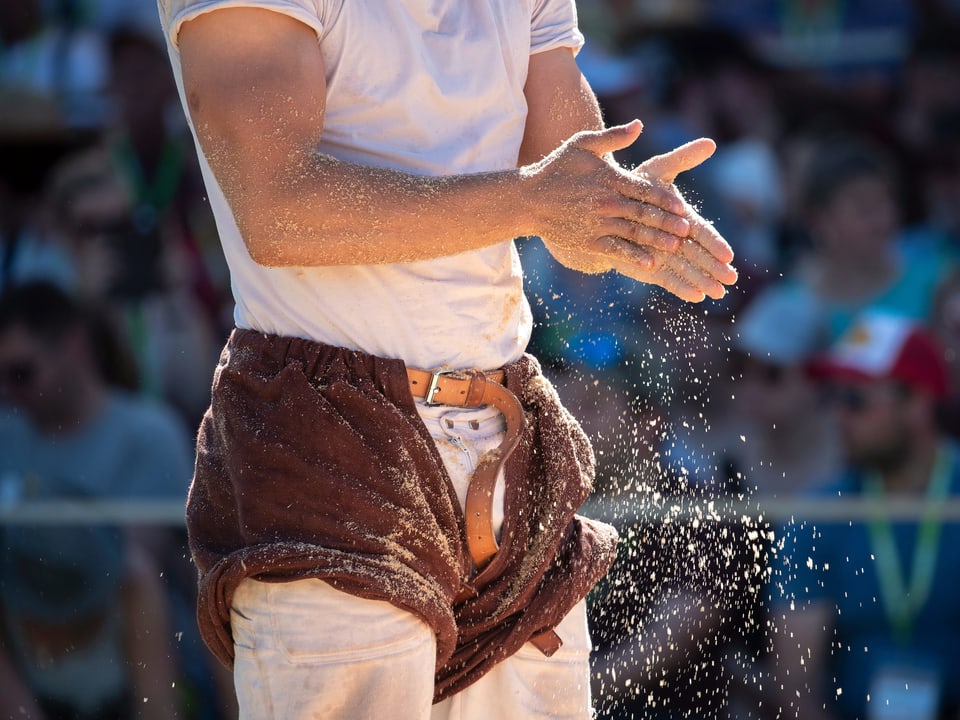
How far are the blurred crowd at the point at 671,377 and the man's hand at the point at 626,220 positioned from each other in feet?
4.78

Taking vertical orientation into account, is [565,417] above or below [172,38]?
below

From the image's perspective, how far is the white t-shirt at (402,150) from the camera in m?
2.00

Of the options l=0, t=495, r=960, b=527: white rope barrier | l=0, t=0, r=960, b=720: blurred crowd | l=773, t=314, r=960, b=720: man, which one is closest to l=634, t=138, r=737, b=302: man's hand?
l=0, t=0, r=960, b=720: blurred crowd

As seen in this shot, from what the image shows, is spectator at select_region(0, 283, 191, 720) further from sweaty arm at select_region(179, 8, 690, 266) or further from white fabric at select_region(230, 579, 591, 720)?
sweaty arm at select_region(179, 8, 690, 266)

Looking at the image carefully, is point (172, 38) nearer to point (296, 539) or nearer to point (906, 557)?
point (296, 539)

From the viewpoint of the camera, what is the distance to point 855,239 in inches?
204

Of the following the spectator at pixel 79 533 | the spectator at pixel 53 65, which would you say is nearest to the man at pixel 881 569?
the spectator at pixel 79 533

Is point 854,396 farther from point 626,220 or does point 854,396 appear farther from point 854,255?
point 626,220

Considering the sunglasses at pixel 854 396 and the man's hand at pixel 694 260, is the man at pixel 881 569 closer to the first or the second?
the sunglasses at pixel 854 396

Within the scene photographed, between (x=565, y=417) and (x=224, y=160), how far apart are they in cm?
72

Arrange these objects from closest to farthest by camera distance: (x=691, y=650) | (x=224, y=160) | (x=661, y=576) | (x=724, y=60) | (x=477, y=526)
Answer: (x=224, y=160)
(x=477, y=526)
(x=661, y=576)
(x=691, y=650)
(x=724, y=60)

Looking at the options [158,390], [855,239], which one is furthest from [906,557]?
[158,390]

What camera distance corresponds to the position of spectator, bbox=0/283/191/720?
4.38 meters

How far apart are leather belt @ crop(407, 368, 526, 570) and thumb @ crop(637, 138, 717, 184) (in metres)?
0.40
